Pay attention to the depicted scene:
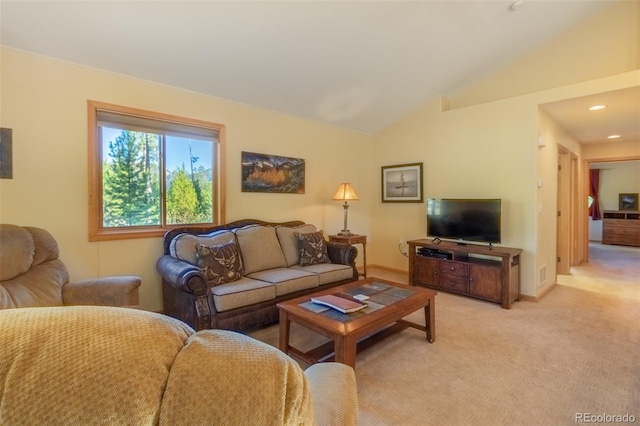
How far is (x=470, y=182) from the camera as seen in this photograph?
4.25 meters

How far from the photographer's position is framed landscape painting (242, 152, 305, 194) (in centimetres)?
386

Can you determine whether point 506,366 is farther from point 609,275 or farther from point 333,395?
point 609,275

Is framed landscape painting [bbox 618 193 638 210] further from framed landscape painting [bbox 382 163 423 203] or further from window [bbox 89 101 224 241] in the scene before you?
window [bbox 89 101 224 241]

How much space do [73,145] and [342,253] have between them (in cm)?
287

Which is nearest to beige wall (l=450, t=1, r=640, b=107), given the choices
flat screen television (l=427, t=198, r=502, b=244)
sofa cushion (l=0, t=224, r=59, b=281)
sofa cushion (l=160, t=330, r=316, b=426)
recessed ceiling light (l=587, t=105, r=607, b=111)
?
recessed ceiling light (l=587, t=105, r=607, b=111)

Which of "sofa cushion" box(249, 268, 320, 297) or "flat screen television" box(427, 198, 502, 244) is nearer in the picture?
"sofa cushion" box(249, 268, 320, 297)

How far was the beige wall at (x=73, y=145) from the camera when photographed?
8.11 feet

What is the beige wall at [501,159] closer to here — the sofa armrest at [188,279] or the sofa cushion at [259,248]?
the sofa cushion at [259,248]

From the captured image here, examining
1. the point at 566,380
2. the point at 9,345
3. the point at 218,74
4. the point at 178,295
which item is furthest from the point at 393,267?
the point at 9,345

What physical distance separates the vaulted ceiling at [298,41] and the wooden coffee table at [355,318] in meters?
2.36

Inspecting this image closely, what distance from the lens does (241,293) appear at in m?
2.63

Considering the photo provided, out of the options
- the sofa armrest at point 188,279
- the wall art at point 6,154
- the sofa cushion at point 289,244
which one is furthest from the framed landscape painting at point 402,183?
the wall art at point 6,154

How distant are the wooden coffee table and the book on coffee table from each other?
0.03 meters

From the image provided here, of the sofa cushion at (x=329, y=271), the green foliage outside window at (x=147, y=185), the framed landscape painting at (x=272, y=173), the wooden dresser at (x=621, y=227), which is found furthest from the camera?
the wooden dresser at (x=621, y=227)
